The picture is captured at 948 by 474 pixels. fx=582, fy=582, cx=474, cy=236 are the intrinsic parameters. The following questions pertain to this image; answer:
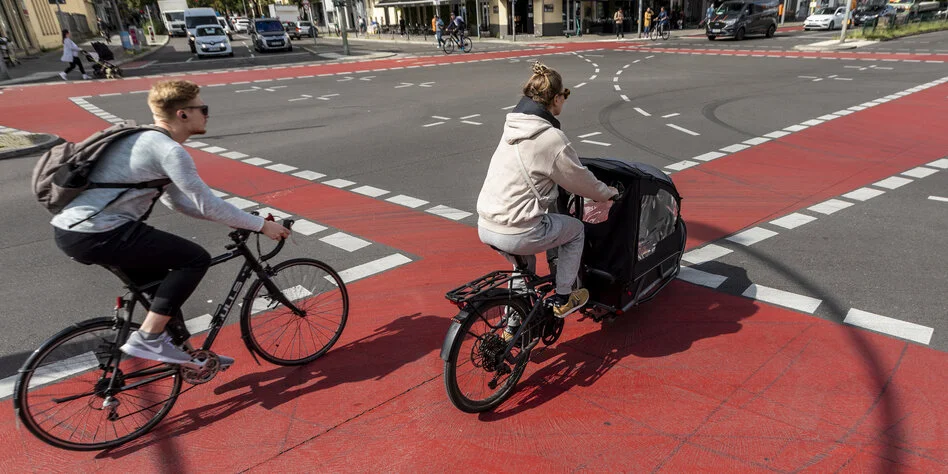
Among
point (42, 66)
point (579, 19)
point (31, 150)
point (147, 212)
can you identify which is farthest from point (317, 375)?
point (579, 19)

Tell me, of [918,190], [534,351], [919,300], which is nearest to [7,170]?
[534,351]

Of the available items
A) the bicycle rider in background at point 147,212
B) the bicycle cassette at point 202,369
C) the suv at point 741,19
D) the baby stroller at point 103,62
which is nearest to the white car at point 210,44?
the baby stroller at point 103,62

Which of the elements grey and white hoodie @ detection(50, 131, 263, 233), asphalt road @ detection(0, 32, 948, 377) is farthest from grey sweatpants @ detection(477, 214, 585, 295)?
asphalt road @ detection(0, 32, 948, 377)

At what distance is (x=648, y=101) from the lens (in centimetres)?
1358

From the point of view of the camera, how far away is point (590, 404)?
3.41 m

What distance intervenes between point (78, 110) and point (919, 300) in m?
17.7

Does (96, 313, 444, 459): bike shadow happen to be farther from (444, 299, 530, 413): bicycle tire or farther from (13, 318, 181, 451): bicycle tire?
(444, 299, 530, 413): bicycle tire

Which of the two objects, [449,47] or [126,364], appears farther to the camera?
[449,47]

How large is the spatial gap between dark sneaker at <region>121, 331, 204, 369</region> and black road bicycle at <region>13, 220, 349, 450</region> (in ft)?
0.28

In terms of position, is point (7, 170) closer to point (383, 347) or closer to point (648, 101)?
point (383, 347)

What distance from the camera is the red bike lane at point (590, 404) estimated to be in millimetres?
3002

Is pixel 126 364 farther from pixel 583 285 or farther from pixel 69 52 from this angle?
pixel 69 52

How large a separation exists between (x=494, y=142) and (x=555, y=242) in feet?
22.8

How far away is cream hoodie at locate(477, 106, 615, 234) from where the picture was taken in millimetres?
3041
